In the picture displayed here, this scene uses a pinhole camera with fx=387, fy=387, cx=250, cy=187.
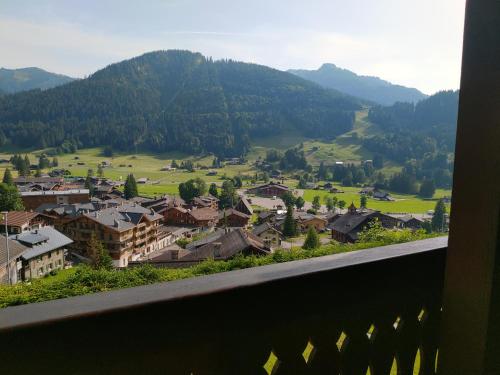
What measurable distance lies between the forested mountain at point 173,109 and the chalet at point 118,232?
4797 centimetres

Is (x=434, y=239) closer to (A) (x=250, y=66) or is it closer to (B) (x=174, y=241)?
(B) (x=174, y=241)

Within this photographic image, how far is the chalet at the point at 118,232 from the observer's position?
61.4 ft

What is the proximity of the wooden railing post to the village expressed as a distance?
7.08 m

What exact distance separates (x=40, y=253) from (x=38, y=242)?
2.52 ft

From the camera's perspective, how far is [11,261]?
40.5 feet

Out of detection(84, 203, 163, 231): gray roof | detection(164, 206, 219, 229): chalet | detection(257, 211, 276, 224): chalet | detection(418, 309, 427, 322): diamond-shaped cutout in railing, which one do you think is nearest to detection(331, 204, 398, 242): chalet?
detection(257, 211, 276, 224): chalet

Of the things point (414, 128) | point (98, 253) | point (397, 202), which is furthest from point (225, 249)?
point (414, 128)

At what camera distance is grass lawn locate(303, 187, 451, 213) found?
105 ft

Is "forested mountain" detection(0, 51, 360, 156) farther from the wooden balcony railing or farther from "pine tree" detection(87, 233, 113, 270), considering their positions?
the wooden balcony railing

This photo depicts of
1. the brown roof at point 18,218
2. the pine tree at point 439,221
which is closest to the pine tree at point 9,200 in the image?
the brown roof at point 18,218

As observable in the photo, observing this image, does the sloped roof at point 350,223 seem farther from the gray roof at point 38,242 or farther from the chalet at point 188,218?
the gray roof at point 38,242

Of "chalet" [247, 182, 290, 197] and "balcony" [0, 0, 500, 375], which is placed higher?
"balcony" [0, 0, 500, 375]

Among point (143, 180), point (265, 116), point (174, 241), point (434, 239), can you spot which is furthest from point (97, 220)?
point (265, 116)

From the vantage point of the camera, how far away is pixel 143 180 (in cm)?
4684
